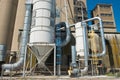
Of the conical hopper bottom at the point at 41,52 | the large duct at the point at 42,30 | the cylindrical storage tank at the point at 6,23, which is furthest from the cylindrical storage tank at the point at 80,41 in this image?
the cylindrical storage tank at the point at 6,23

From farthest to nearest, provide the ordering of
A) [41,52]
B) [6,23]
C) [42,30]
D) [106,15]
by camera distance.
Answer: [106,15] → [6,23] → [42,30] → [41,52]

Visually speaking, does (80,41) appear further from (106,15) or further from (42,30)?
(106,15)

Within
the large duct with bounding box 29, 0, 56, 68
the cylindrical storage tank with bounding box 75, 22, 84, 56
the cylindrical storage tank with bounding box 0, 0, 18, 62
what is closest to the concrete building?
the cylindrical storage tank with bounding box 75, 22, 84, 56

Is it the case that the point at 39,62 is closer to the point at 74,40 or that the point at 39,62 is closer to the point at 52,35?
the point at 52,35

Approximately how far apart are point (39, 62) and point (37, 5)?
22.6 ft

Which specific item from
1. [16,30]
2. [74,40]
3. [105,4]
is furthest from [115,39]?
[105,4]

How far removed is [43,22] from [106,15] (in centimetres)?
3385

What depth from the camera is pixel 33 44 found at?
15281 mm

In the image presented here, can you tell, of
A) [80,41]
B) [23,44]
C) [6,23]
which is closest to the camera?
[23,44]

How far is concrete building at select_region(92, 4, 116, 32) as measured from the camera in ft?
143

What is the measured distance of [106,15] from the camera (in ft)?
148

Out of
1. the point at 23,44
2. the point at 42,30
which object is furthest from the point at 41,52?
the point at 23,44

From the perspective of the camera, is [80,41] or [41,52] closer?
[41,52]

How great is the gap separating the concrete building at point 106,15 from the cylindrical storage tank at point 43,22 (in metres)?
30.2
